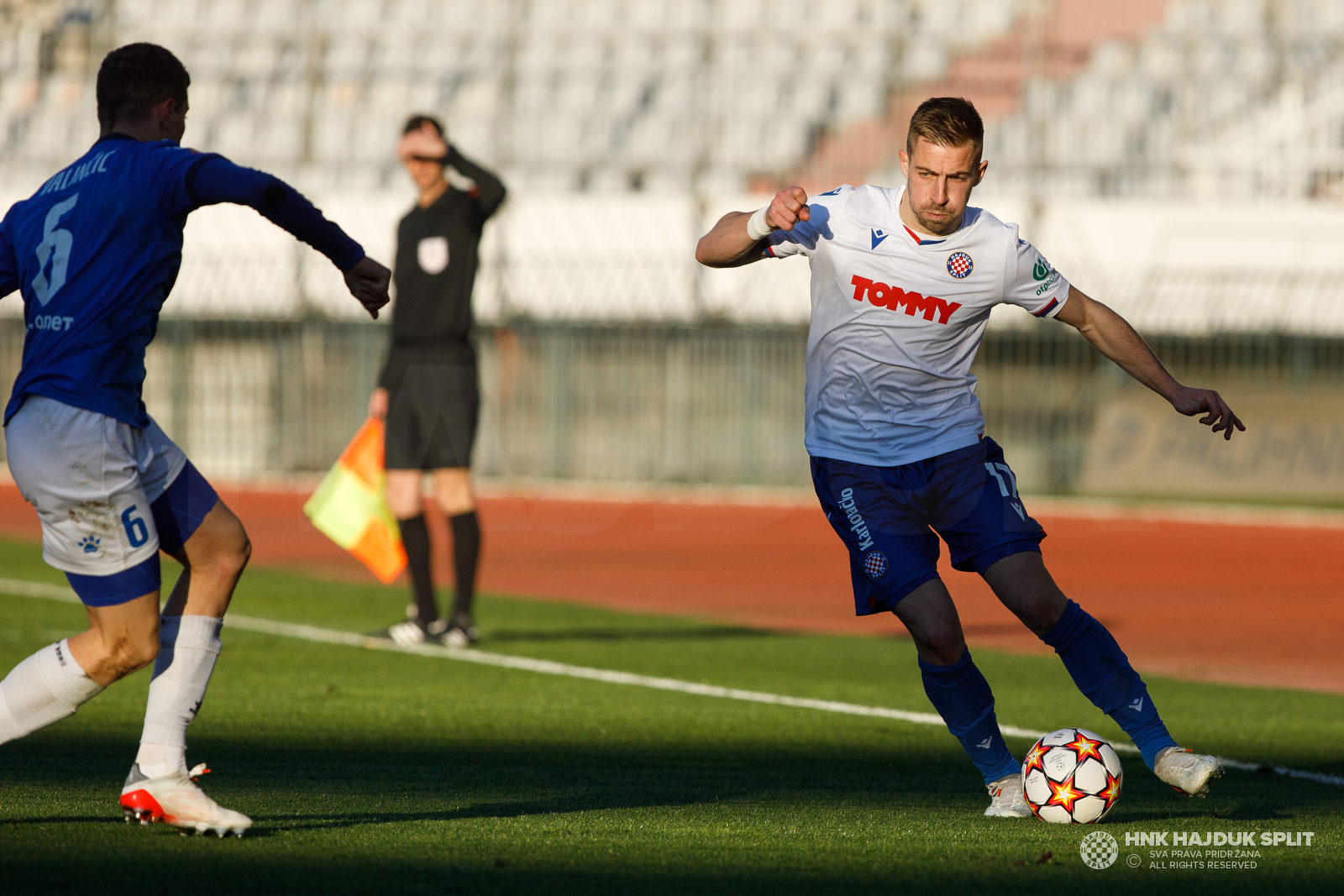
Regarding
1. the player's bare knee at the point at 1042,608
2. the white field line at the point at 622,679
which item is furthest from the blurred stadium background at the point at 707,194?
the player's bare knee at the point at 1042,608

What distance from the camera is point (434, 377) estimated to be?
859 cm

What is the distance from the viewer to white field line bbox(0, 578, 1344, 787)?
6.23 metres

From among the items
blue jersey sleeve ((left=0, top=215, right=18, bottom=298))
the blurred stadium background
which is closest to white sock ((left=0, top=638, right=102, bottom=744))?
blue jersey sleeve ((left=0, top=215, right=18, bottom=298))

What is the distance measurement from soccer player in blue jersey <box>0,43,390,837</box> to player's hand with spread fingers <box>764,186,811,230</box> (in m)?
1.10

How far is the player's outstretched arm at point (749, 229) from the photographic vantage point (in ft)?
14.9

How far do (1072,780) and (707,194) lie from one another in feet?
68.1

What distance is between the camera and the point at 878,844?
4.29 meters

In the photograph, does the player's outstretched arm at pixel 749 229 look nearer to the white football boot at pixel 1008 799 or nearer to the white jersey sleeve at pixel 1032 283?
the white jersey sleeve at pixel 1032 283

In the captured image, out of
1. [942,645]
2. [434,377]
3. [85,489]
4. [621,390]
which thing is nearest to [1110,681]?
[942,645]

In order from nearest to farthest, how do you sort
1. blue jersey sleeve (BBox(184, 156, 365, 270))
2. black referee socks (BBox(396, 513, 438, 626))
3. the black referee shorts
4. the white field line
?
blue jersey sleeve (BBox(184, 156, 365, 270)) < the white field line < the black referee shorts < black referee socks (BBox(396, 513, 438, 626))

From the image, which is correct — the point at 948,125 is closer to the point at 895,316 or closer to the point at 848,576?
the point at 895,316

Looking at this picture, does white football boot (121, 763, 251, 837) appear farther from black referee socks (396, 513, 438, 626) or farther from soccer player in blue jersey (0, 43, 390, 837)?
black referee socks (396, 513, 438, 626)

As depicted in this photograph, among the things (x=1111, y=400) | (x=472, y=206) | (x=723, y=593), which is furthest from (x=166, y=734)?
(x=1111, y=400)

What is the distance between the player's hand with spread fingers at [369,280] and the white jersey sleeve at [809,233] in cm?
118
